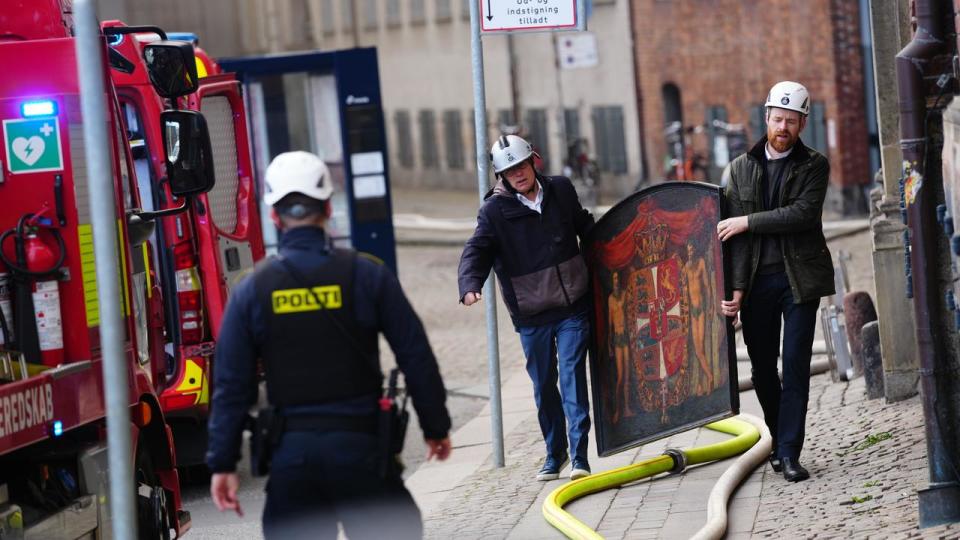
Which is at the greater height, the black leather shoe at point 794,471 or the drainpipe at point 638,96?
the drainpipe at point 638,96

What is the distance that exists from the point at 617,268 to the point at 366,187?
975cm

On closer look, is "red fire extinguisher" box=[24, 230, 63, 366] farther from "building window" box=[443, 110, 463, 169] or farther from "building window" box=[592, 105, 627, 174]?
"building window" box=[443, 110, 463, 169]

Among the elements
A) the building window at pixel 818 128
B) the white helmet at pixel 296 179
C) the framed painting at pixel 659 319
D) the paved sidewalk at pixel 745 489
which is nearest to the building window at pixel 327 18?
the building window at pixel 818 128

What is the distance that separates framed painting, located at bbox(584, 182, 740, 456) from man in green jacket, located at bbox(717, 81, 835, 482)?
12 centimetres

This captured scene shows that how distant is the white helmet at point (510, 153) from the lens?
30.7 ft

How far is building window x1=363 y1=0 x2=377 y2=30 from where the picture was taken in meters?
50.4

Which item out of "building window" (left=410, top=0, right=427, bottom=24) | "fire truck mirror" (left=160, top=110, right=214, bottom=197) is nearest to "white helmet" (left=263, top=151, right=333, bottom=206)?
"fire truck mirror" (left=160, top=110, right=214, bottom=197)

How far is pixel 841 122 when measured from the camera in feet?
99.6

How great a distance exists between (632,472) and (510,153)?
1663 mm

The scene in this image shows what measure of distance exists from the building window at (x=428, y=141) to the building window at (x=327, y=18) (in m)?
6.85

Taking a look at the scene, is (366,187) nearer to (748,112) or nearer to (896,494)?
(896,494)

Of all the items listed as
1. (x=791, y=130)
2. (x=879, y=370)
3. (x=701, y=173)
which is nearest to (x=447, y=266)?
(x=701, y=173)

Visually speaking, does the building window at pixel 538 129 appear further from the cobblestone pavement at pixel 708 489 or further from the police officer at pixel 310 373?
the police officer at pixel 310 373

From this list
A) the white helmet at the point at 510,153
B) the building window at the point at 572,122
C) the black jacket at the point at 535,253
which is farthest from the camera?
the building window at the point at 572,122
